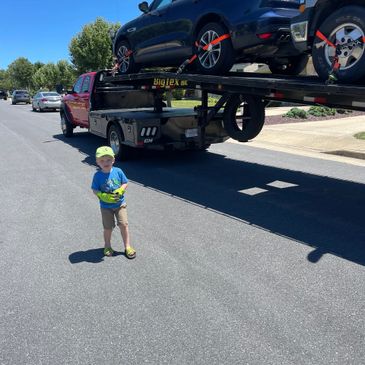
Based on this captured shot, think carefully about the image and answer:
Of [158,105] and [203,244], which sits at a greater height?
[158,105]

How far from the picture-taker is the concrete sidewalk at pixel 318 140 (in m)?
9.95

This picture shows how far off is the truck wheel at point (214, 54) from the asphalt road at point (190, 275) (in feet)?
6.18

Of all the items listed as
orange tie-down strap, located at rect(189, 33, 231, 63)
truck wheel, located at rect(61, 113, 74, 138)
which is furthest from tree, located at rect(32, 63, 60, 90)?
orange tie-down strap, located at rect(189, 33, 231, 63)

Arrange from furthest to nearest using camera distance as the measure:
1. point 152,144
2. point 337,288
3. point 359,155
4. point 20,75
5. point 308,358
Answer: point 20,75 < point 359,155 < point 152,144 < point 337,288 < point 308,358

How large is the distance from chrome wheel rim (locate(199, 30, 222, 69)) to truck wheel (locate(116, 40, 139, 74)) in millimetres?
2808

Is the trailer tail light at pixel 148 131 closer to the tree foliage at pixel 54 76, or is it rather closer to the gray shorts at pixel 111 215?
the gray shorts at pixel 111 215

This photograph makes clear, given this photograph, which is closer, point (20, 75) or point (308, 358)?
point (308, 358)

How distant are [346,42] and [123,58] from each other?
5984 mm

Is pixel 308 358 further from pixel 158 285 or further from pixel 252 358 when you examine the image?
pixel 158 285

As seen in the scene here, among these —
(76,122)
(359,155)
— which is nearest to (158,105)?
(76,122)

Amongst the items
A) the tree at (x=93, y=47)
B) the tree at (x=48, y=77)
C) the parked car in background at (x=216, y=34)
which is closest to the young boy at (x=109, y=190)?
the parked car in background at (x=216, y=34)

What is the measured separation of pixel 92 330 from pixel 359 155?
8155 mm

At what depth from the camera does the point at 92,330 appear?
3.06 meters

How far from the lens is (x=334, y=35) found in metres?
4.82
